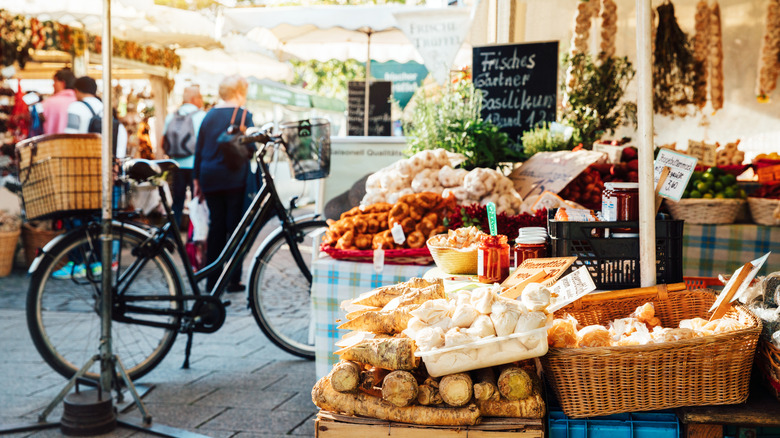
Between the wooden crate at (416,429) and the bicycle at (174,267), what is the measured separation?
222 centimetres

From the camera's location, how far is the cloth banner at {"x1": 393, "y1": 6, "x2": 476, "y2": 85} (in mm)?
6570

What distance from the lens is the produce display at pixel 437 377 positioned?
1.80m

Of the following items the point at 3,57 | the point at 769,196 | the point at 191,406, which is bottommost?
the point at 191,406

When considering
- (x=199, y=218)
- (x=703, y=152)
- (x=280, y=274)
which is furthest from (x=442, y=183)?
(x=199, y=218)

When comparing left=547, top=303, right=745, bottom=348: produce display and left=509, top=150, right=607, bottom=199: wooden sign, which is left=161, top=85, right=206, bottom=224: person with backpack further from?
left=547, top=303, right=745, bottom=348: produce display

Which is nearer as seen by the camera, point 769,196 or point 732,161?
point 769,196

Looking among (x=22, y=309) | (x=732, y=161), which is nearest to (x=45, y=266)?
(x=22, y=309)

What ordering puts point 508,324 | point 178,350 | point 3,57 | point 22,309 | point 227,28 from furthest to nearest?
point 3,57
point 227,28
point 22,309
point 178,350
point 508,324

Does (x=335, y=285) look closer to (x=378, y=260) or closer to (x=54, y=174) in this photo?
(x=378, y=260)

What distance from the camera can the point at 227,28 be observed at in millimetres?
7102

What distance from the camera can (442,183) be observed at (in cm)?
417

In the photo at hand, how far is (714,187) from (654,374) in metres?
3.14

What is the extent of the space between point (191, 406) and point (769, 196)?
3855mm

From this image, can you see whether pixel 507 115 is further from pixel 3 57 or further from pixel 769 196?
pixel 3 57
